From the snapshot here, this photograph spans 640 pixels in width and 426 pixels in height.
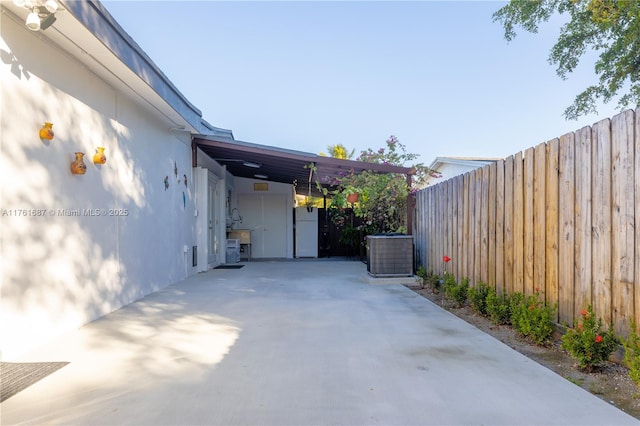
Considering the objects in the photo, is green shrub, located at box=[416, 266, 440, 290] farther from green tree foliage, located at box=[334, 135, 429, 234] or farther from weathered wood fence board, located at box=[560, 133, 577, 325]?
weathered wood fence board, located at box=[560, 133, 577, 325]

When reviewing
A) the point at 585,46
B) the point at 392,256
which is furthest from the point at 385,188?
the point at 585,46

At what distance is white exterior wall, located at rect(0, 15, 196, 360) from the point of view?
2.95m

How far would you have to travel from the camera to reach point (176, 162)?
689 centimetres

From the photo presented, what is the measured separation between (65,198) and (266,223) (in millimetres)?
8933

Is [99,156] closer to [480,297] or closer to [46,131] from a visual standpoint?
[46,131]

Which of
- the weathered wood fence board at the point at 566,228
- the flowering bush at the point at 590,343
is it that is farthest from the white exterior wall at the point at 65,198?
the weathered wood fence board at the point at 566,228

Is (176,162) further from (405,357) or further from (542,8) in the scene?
(542,8)

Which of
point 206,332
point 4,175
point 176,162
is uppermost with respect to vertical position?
point 176,162

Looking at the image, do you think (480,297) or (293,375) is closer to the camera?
(293,375)

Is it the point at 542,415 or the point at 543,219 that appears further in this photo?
the point at 543,219

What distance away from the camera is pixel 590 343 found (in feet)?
8.20

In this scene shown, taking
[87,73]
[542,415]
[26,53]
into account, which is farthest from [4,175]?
[542,415]

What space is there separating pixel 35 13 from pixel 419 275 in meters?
5.69

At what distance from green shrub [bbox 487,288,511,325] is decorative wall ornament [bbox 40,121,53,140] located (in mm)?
4427
